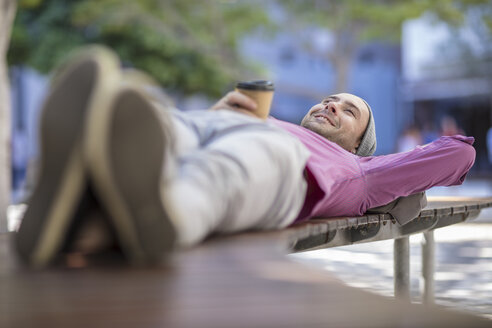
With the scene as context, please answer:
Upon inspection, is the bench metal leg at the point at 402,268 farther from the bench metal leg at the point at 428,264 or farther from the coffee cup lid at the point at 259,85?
the coffee cup lid at the point at 259,85

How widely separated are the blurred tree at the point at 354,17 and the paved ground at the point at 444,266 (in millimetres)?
5530

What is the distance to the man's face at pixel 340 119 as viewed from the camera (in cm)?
324

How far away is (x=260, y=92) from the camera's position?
2.21m

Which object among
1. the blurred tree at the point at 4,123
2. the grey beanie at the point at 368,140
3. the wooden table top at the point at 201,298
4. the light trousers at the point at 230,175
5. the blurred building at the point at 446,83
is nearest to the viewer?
the wooden table top at the point at 201,298

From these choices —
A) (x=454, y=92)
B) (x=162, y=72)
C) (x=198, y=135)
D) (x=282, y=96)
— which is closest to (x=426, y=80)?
(x=454, y=92)

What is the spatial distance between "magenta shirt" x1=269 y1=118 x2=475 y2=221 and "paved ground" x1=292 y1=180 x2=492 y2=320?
1.16 m

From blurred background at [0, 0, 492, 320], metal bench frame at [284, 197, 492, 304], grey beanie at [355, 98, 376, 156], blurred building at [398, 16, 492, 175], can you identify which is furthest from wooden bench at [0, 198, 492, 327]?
blurred building at [398, 16, 492, 175]

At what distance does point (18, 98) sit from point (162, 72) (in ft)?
21.4

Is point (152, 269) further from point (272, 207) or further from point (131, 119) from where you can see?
point (272, 207)

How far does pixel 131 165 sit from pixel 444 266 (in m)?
4.86

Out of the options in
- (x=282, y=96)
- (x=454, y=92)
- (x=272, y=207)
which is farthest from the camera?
(x=282, y=96)

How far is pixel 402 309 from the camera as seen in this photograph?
1220mm

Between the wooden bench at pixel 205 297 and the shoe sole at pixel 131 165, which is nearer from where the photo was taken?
the wooden bench at pixel 205 297

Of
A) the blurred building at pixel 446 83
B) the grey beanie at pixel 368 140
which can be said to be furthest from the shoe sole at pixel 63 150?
the blurred building at pixel 446 83
